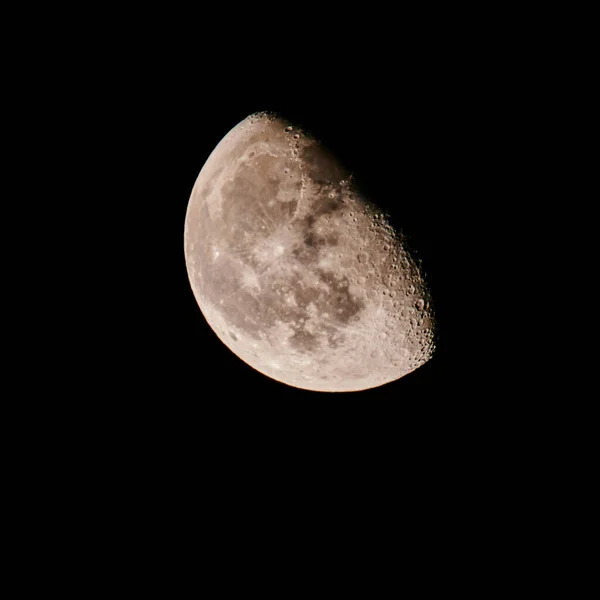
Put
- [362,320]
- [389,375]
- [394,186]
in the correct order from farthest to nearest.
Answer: [389,375] → [362,320] → [394,186]

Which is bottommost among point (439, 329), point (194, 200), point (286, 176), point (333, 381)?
point (333, 381)

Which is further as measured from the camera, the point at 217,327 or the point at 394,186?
the point at 217,327

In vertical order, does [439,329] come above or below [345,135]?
below

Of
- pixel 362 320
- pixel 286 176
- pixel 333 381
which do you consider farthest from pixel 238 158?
pixel 333 381

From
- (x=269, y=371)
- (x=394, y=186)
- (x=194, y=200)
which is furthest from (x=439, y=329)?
(x=194, y=200)

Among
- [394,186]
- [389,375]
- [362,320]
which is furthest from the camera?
[389,375]

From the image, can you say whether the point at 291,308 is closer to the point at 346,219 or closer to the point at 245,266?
the point at 245,266
